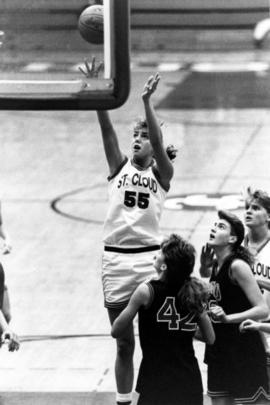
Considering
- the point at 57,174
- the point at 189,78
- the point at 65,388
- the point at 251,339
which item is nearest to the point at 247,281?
the point at 251,339

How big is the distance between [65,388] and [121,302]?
1313 mm

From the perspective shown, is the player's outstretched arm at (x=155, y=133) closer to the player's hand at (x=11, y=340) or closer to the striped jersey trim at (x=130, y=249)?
the striped jersey trim at (x=130, y=249)

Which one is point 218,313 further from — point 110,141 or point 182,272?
point 110,141

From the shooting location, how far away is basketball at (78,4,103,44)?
6.70 m

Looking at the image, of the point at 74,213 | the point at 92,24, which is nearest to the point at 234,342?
the point at 92,24

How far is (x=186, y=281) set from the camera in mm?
6555

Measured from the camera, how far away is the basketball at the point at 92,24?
6.70 metres

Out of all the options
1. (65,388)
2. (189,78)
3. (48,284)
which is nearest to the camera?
(65,388)

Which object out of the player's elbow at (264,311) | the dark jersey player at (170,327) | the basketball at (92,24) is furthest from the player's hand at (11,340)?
the basketball at (92,24)

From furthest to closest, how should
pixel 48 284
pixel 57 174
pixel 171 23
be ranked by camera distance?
pixel 171 23
pixel 57 174
pixel 48 284

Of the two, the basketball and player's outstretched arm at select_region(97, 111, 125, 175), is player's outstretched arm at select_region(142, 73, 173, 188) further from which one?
the basketball

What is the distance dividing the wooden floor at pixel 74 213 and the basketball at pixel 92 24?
183 centimetres

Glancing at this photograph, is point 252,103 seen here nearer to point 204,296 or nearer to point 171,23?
point 171,23

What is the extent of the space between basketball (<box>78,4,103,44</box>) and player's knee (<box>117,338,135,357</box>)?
213cm
